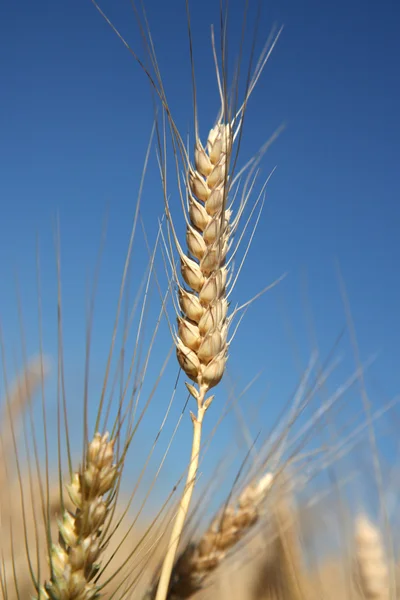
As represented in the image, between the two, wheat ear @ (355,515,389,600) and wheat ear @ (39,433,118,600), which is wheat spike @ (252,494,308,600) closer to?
wheat ear @ (355,515,389,600)

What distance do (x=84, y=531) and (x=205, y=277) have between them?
611mm

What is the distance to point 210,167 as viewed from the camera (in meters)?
1.53

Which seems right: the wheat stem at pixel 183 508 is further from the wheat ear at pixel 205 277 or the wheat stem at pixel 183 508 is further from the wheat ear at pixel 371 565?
the wheat ear at pixel 371 565

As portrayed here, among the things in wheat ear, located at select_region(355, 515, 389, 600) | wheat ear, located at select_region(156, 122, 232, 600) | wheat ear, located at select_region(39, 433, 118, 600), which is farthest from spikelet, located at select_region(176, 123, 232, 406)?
wheat ear, located at select_region(355, 515, 389, 600)

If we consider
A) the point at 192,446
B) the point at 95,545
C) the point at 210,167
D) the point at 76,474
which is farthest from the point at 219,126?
the point at 95,545

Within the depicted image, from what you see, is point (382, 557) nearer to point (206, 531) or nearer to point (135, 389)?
point (206, 531)

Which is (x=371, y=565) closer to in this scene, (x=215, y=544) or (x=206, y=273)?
(x=215, y=544)

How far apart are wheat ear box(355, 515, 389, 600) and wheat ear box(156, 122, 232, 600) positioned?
0.47 m

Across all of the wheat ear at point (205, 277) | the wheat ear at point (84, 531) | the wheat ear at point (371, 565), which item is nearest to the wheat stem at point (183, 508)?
the wheat ear at point (205, 277)

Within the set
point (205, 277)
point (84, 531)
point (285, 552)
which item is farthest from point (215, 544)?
point (205, 277)

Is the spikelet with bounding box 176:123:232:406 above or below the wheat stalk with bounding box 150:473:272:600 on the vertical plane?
above

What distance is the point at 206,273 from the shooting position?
1.45 metres

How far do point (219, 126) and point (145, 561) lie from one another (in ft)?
3.47

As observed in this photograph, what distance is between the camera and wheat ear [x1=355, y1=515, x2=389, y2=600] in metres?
1.34
